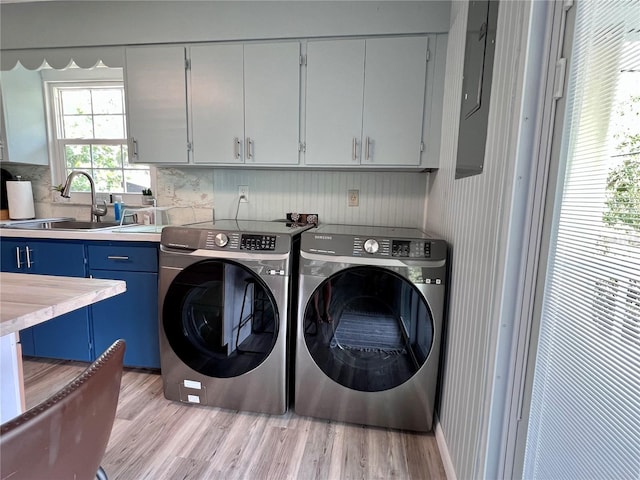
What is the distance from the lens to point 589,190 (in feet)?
2.50

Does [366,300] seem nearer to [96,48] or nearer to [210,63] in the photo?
[210,63]

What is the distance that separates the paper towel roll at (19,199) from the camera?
2.50m

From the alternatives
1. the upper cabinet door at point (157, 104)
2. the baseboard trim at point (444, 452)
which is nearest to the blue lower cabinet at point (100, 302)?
the upper cabinet door at point (157, 104)

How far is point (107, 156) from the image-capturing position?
2619mm

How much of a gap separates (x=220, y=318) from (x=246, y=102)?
4.36 feet

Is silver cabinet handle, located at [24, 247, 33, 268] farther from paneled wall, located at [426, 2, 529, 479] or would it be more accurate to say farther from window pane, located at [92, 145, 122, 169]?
paneled wall, located at [426, 2, 529, 479]

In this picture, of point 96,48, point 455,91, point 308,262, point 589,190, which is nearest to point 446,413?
point 308,262

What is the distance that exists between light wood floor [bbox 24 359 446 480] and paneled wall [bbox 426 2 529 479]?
0.27 m

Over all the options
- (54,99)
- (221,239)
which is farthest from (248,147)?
(54,99)

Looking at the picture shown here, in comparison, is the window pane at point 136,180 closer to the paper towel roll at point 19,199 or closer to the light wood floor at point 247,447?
the paper towel roll at point 19,199

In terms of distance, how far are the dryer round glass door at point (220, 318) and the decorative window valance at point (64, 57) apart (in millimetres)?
1562

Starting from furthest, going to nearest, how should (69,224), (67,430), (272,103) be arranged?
(69,224), (272,103), (67,430)

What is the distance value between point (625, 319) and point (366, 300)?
0.96 m

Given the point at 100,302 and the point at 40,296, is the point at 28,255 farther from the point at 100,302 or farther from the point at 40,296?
the point at 40,296
